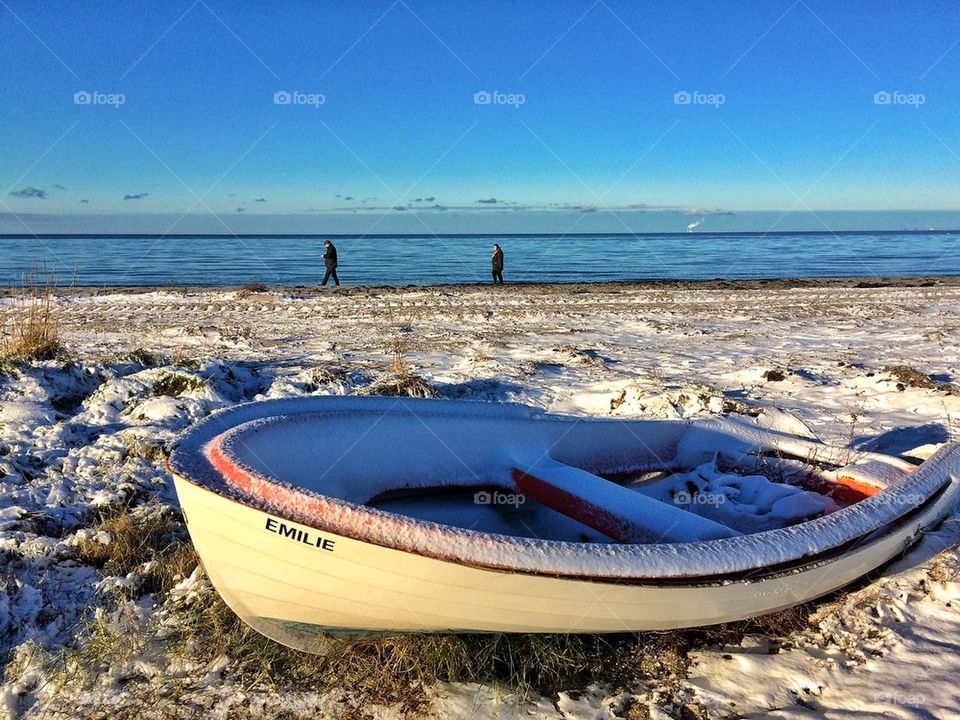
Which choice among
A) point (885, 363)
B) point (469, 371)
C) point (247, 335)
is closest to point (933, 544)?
point (469, 371)

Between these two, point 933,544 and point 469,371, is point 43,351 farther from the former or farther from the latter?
point 933,544

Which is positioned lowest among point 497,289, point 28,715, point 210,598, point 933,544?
point 28,715

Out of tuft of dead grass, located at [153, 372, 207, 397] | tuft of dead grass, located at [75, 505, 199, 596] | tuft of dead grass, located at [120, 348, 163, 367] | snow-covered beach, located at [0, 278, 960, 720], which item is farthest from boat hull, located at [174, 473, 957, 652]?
tuft of dead grass, located at [120, 348, 163, 367]

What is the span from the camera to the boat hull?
104 inches

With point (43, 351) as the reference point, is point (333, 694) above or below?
below

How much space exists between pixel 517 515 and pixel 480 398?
3.06 m

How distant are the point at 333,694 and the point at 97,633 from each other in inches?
50.6

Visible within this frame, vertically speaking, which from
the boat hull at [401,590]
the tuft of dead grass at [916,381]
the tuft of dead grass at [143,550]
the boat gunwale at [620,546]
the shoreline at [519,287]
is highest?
the shoreline at [519,287]

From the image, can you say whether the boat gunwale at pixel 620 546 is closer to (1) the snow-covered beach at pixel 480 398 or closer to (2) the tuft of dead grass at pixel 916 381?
(1) the snow-covered beach at pixel 480 398

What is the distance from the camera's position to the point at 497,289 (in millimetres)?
19297

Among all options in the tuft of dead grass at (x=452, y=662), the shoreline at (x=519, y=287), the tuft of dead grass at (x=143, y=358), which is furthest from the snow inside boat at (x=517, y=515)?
the shoreline at (x=519, y=287)

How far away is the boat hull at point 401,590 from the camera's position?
263 centimetres

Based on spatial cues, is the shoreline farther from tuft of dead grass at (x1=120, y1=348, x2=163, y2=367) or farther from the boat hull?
the boat hull

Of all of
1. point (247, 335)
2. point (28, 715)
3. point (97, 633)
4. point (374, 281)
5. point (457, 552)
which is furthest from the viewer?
point (374, 281)
